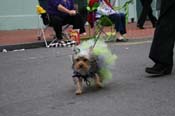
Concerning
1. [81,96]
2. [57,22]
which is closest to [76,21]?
[57,22]

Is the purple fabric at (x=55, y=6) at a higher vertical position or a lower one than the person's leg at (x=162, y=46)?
lower

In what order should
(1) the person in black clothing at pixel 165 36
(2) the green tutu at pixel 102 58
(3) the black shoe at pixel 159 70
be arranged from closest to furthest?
(2) the green tutu at pixel 102 58 → (1) the person in black clothing at pixel 165 36 → (3) the black shoe at pixel 159 70

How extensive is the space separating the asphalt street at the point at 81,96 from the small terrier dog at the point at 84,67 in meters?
0.14

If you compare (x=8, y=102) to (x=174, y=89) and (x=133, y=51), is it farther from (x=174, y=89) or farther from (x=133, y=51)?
(x=133, y=51)

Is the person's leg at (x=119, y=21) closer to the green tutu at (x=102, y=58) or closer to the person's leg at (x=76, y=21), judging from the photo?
the person's leg at (x=76, y=21)

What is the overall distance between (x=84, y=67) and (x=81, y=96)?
1.20 ft

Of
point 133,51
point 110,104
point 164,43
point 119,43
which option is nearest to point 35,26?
point 119,43

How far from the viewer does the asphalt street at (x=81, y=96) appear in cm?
583

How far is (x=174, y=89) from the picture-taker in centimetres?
672

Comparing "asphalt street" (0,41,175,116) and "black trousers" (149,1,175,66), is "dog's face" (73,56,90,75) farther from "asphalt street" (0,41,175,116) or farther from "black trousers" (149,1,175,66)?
"black trousers" (149,1,175,66)

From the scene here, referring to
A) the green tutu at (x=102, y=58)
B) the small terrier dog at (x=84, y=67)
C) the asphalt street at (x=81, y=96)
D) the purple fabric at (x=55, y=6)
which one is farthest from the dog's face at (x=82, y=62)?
the purple fabric at (x=55, y=6)

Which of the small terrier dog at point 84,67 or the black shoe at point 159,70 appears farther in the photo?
the black shoe at point 159,70

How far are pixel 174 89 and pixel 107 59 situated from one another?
0.92 metres

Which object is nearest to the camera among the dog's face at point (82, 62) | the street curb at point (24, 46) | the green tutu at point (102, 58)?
the dog's face at point (82, 62)
